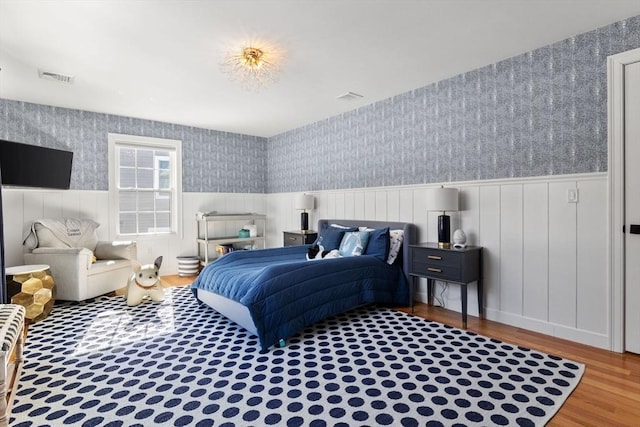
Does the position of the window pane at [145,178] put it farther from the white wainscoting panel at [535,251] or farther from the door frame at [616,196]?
the door frame at [616,196]

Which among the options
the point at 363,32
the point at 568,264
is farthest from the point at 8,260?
the point at 568,264

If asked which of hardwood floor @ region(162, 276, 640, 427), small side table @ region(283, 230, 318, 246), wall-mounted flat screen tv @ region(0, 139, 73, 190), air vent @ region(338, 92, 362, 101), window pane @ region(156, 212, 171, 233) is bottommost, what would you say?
hardwood floor @ region(162, 276, 640, 427)

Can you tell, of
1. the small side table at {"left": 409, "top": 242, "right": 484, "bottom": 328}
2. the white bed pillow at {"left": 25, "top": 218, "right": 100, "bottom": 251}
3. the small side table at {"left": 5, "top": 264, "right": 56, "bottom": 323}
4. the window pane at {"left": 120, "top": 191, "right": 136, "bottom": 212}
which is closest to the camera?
the small side table at {"left": 409, "top": 242, "right": 484, "bottom": 328}

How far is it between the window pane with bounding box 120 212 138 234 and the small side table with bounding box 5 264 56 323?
1702mm

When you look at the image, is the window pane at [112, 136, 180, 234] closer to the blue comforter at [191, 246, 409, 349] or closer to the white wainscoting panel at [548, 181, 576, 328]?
the blue comforter at [191, 246, 409, 349]

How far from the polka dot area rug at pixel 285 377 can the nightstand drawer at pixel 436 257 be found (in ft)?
1.94

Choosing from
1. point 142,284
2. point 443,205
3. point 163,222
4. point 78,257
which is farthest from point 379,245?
point 163,222

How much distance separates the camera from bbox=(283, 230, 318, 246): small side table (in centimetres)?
514

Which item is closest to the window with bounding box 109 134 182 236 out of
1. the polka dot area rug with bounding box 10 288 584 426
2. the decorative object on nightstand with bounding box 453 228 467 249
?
the polka dot area rug with bounding box 10 288 584 426

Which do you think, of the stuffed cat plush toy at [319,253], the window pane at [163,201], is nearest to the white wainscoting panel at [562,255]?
the stuffed cat plush toy at [319,253]

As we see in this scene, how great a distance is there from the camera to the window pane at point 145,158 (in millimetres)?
5336

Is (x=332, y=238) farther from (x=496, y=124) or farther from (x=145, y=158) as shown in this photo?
(x=145, y=158)

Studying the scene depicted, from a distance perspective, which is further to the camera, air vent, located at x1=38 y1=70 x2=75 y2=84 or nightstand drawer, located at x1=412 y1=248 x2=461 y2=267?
air vent, located at x1=38 y1=70 x2=75 y2=84

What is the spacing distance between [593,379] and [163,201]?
564 centimetres
